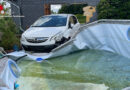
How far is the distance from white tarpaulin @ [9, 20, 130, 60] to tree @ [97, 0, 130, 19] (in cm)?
490

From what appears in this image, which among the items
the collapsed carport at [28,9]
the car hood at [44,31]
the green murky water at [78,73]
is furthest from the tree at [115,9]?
Answer: the car hood at [44,31]

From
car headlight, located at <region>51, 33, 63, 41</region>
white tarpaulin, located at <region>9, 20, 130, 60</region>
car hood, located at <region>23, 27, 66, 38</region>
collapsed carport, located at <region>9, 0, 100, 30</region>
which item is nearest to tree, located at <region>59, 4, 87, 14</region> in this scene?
collapsed carport, located at <region>9, 0, 100, 30</region>

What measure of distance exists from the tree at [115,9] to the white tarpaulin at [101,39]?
16.1 feet

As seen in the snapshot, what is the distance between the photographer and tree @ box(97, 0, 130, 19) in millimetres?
10633

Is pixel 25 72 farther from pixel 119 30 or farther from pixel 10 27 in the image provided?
pixel 119 30

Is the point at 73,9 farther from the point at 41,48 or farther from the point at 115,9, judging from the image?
the point at 41,48

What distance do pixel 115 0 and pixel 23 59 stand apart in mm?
8231

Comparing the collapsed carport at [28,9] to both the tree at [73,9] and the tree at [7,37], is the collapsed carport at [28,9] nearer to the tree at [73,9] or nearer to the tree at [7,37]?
the tree at [7,37]

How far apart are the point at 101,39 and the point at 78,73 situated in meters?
2.71

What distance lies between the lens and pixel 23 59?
5.64m

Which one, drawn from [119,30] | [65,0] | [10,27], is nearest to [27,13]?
[65,0]

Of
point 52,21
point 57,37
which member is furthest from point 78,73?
point 52,21

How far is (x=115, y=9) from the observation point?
10734 mm

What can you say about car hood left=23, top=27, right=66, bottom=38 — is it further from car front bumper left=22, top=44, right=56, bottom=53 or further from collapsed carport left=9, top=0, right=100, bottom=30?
collapsed carport left=9, top=0, right=100, bottom=30
